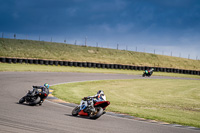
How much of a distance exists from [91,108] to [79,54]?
57.2m

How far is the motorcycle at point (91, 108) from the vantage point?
824 cm

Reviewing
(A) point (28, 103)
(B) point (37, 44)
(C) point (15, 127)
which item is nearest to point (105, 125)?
(C) point (15, 127)

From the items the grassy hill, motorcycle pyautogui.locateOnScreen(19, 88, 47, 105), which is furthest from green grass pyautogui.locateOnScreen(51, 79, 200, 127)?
the grassy hill

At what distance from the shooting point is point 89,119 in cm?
838

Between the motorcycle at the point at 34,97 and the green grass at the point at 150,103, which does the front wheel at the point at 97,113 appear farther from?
the motorcycle at the point at 34,97

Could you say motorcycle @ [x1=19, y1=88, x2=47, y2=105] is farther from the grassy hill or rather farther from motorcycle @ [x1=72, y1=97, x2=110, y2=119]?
the grassy hill

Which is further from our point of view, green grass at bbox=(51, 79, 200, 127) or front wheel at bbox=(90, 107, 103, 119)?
green grass at bbox=(51, 79, 200, 127)

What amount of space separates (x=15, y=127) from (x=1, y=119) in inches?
40.2

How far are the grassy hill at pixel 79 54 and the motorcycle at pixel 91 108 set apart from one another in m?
45.0

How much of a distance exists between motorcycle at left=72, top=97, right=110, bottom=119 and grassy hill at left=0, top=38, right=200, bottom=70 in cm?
4503

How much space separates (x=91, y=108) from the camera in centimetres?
848

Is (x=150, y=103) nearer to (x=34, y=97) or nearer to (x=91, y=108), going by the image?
(x=91, y=108)

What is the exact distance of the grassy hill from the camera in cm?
5631

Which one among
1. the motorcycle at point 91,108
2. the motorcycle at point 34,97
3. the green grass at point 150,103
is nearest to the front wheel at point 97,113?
the motorcycle at point 91,108
